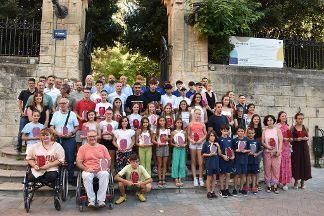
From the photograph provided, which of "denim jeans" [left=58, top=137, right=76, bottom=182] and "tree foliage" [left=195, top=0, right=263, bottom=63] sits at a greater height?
"tree foliage" [left=195, top=0, right=263, bottom=63]

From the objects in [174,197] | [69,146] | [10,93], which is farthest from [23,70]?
[174,197]

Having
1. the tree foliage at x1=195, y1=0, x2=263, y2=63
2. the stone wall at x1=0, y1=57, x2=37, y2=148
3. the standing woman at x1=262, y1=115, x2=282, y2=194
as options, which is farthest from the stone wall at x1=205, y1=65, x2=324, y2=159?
the stone wall at x1=0, y1=57, x2=37, y2=148

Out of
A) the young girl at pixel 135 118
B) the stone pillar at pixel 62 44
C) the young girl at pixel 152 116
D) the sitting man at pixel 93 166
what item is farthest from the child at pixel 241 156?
the stone pillar at pixel 62 44

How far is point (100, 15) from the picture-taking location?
1628 cm

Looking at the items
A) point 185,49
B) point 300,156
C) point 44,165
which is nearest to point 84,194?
point 44,165

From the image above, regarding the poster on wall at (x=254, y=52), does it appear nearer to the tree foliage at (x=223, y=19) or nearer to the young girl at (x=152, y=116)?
the tree foliage at (x=223, y=19)

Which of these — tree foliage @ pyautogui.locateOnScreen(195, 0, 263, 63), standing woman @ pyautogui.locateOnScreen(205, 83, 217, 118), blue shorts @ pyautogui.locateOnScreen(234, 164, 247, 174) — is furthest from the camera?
tree foliage @ pyautogui.locateOnScreen(195, 0, 263, 63)

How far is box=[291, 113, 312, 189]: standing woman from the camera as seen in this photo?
836cm

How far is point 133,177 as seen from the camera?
22.8 feet

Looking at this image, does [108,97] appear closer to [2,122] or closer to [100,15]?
[2,122]

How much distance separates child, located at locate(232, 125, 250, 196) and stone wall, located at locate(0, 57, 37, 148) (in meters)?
6.40

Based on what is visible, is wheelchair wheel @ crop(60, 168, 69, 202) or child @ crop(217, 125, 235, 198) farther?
child @ crop(217, 125, 235, 198)

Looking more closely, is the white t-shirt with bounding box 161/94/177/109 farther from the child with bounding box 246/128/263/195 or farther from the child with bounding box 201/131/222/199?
the child with bounding box 246/128/263/195

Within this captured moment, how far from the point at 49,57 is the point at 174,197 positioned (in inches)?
241
